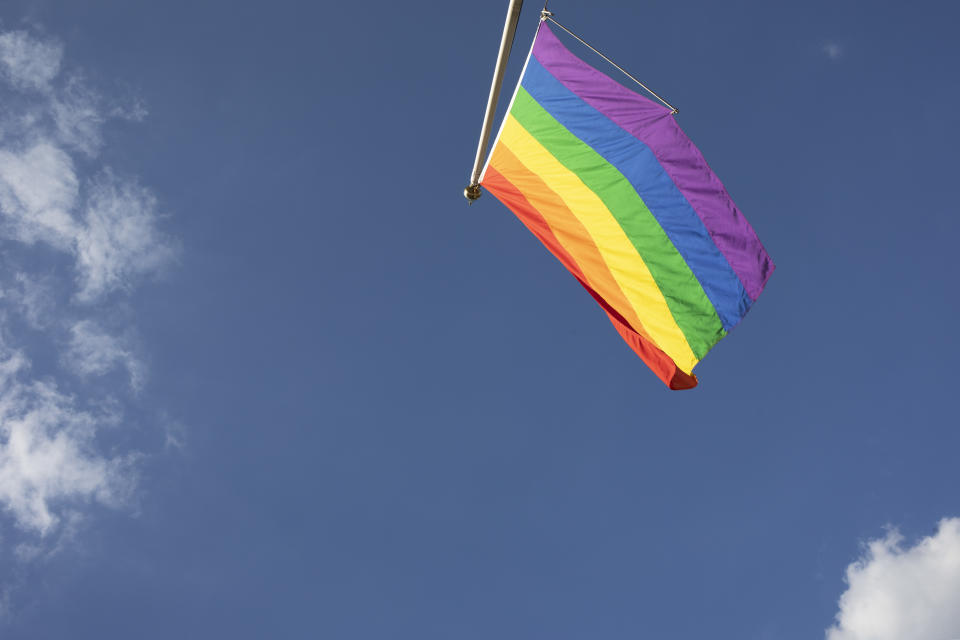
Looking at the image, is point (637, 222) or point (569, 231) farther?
point (569, 231)

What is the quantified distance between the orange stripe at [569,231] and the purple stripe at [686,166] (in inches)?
60.7

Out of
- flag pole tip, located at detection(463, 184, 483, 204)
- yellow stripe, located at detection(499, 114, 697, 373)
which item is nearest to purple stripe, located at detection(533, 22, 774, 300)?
yellow stripe, located at detection(499, 114, 697, 373)

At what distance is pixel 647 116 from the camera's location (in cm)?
1012

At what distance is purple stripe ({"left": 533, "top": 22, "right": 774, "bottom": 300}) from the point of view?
379 inches

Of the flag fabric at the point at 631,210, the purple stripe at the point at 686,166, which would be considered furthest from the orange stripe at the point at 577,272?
the purple stripe at the point at 686,166

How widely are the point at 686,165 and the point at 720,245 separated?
1353 millimetres

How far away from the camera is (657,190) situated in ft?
32.5

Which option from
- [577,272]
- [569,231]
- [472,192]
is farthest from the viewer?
[472,192]

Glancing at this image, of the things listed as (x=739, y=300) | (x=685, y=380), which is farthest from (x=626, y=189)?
(x=685, y=380)

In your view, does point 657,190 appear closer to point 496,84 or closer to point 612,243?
point 612,243

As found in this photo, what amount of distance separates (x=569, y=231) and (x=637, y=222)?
1055 millimetres

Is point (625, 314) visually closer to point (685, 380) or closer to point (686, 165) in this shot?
point (685, 380)

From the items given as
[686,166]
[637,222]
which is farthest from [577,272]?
[686,166]

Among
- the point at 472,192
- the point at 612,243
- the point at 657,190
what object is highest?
the point at 472,192
